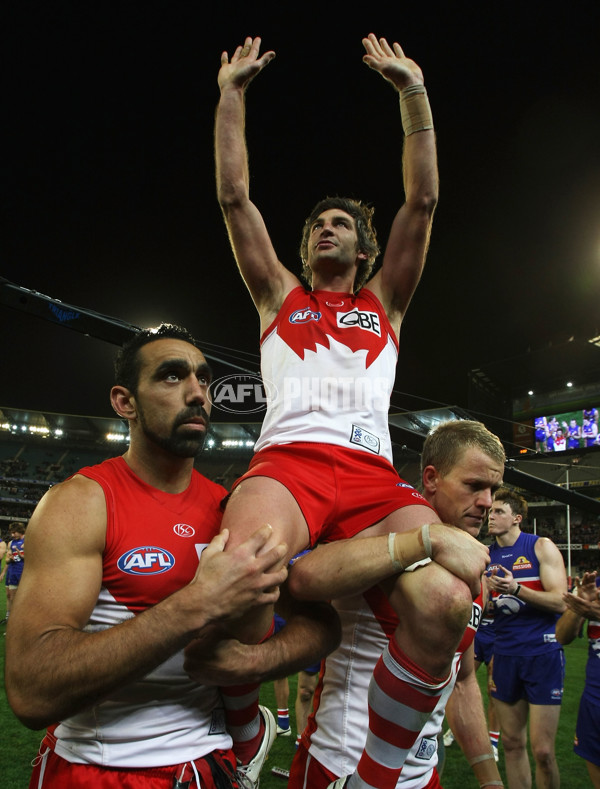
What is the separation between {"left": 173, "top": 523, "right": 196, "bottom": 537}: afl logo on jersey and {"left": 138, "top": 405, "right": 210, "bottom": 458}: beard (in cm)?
29

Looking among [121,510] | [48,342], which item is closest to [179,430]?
[121,510]

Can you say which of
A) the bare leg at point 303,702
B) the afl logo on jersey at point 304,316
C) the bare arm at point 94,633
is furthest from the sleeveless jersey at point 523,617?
the bare arm at point 94,633

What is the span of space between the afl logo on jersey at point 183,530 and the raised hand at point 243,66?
2.42m

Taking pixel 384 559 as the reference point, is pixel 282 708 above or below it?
below

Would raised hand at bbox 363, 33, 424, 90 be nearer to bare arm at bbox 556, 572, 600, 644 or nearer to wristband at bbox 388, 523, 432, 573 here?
wristband at bbox 388, 523, 432, 573

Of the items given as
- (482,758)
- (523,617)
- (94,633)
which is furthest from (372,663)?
(523,617)

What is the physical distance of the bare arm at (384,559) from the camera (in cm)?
199

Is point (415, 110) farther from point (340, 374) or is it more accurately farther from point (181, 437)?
point (181, 437)

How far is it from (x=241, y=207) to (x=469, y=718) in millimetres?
3026

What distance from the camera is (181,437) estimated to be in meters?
2.37

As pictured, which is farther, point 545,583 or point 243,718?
point 545,583

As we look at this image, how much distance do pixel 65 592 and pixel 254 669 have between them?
0.67 meters

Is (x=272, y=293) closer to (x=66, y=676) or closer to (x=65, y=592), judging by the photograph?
(x=65, y=592)

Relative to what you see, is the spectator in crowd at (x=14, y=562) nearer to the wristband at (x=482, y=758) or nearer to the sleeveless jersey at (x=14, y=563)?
the sleeveless jersey at (x=14, y=563)
